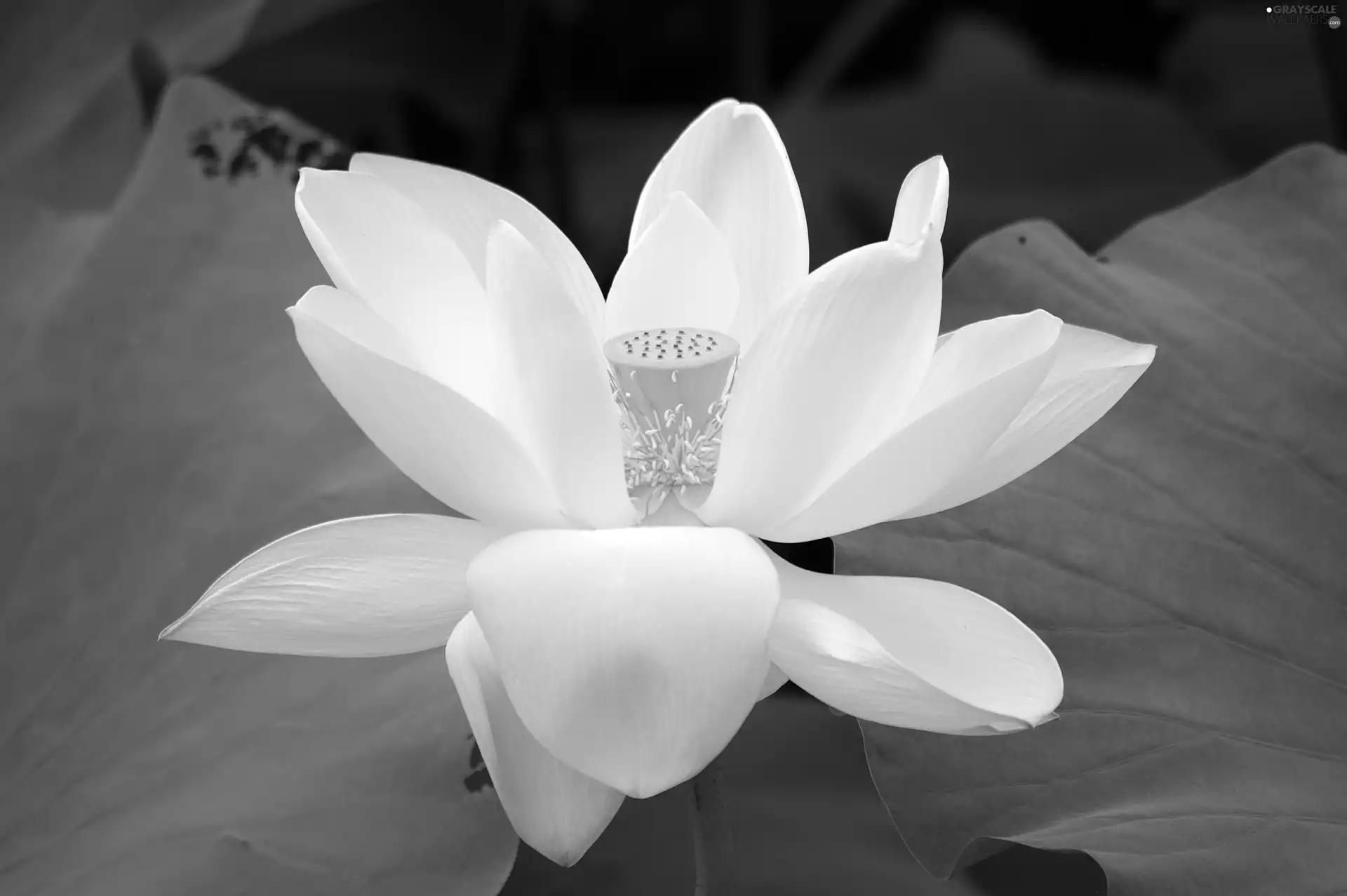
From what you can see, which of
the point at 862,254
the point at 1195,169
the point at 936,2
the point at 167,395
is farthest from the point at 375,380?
the point at 936,2

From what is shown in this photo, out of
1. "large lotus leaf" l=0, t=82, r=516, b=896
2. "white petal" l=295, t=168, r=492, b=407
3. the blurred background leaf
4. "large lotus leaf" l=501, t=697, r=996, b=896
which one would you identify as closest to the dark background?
"large lotus leaf" l=501, t=697, r=996, b=896

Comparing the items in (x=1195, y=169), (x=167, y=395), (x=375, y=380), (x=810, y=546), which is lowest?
(x=810, y=546)

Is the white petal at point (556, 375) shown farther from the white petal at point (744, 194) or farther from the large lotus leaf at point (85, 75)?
the large lotus leaf at point (85, 75)

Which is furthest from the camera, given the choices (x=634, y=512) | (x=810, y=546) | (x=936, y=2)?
(x=936, y=2)

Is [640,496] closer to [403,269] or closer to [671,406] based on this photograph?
[671,406]

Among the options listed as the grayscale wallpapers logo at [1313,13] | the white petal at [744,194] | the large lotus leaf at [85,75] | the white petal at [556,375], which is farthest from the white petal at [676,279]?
the grayscale wallpapers logo at [1313,13]

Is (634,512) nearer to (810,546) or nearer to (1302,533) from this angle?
(1302,533)
